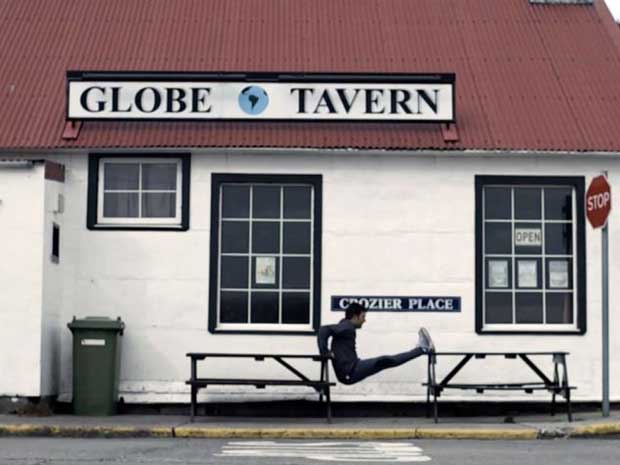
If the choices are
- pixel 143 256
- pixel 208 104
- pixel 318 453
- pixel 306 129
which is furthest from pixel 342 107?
pixel 318 453

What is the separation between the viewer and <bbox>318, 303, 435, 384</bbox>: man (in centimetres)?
1531

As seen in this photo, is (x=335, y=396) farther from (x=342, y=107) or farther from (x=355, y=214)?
(x=342, y=107)

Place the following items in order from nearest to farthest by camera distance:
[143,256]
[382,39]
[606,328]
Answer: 1. [606,328]
2. [143,256]
3. [382,39]

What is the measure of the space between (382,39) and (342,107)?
2.32 metres

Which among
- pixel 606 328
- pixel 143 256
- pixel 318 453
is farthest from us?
pixel 143 256

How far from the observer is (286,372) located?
16.4m

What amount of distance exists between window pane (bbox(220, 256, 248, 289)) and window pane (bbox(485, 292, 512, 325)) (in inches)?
122

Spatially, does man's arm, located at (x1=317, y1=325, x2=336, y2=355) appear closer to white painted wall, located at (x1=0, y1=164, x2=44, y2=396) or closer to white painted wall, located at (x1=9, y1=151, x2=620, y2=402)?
white painted wall, located at (x1=9, y1=151, x2=620, y2=402)

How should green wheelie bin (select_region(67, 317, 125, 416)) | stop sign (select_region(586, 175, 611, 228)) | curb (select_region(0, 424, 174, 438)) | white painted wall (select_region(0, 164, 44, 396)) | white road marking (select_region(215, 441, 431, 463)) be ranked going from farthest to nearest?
green wheelie bin (select_region(67, 317, 125, 416)) → white painted wall (select_region(0, 164, 44, 396)) → stop sign (select_region(586, 175, 611, 228)) → curb (select_region(0, 424, 174, 438)) → white road marking (select_region(215, 441, 431, 463))

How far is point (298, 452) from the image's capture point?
41.5ft

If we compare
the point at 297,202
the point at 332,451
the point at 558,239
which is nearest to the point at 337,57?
the point at 297,202

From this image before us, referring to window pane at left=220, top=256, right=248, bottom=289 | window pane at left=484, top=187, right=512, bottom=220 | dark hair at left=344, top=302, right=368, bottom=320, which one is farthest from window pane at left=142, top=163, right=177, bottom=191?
window pane at left=484, top=187, right=512, bottom=220

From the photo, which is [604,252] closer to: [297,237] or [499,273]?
[499,273]

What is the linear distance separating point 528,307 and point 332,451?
4.74m
